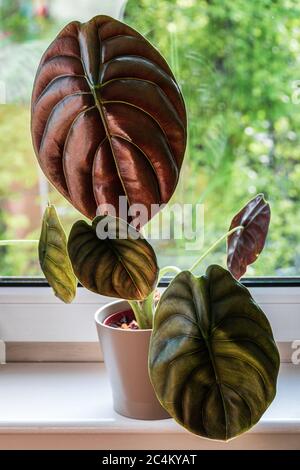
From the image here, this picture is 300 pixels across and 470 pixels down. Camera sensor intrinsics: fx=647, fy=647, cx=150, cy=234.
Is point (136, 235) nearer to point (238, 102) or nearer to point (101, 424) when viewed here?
point (101, 424)

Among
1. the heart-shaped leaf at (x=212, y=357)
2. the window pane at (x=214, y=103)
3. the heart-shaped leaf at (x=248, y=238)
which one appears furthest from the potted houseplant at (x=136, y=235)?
the window pane at (x=214, y=103)

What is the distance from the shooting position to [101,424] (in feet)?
2.90

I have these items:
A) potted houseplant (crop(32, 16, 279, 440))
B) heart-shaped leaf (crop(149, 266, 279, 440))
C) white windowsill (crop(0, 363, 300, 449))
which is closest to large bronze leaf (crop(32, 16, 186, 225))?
potted houseplant (crop(32, 16, 279, 440))

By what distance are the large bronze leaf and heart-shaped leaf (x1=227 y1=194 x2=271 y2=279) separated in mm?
149

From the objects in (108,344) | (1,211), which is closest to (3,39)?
(1,211)

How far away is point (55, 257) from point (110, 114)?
0.60 ft

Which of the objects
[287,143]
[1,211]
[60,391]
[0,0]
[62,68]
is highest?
[0,0]

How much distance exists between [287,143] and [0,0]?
53cm

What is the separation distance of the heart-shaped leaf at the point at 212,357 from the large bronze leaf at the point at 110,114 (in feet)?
0.44

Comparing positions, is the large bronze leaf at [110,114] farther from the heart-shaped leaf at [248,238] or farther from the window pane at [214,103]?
the window pane at [214,103]

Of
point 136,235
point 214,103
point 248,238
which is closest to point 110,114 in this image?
point 136,235

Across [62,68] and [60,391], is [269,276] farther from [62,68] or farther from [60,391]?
[62,68]

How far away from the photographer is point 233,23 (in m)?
1.06

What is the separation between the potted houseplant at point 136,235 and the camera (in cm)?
66
